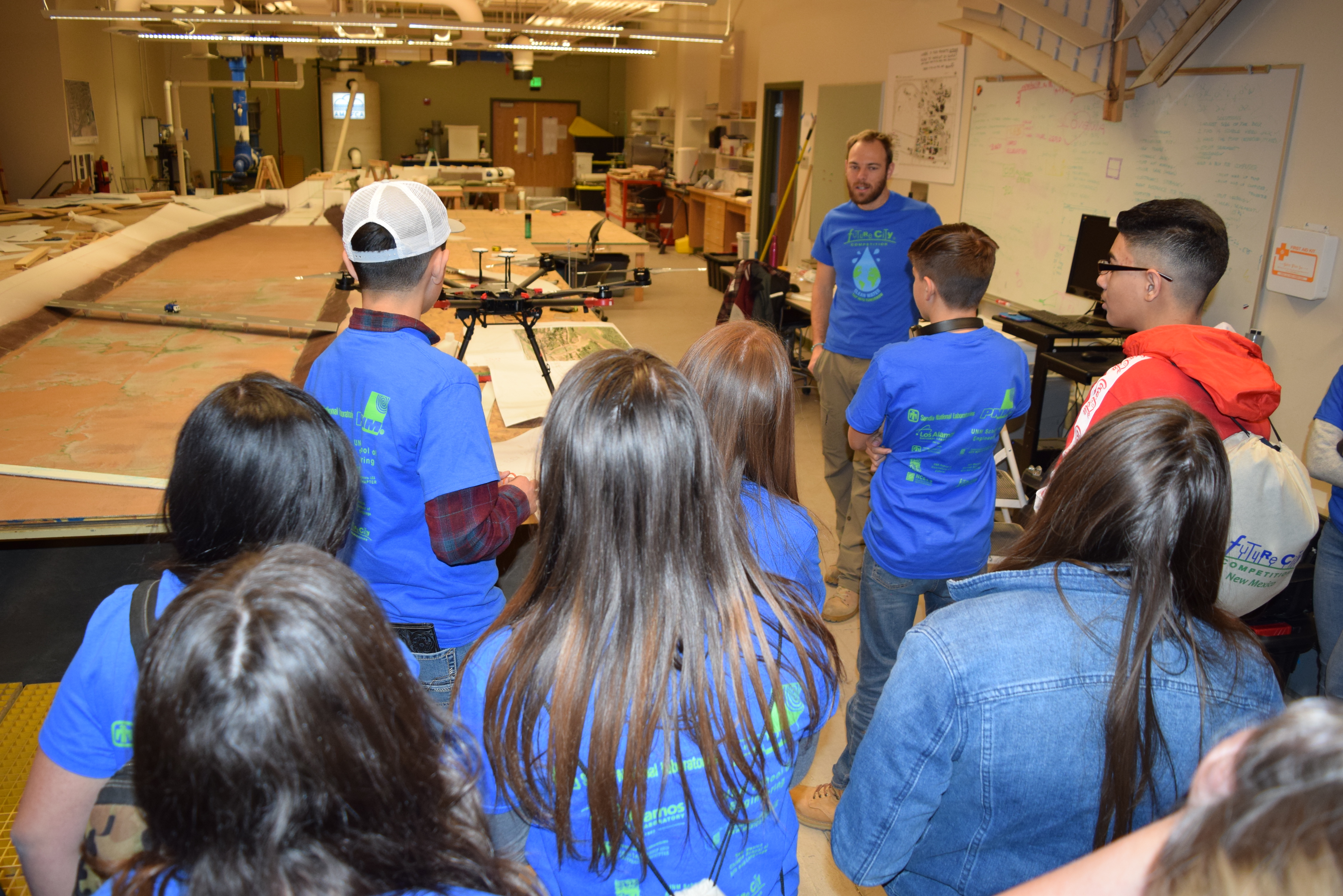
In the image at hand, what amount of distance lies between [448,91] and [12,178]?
25.8ft

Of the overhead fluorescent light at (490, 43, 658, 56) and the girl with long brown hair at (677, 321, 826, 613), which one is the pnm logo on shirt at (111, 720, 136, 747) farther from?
the overhead fluorescent light at (490, 43, 658, 56)

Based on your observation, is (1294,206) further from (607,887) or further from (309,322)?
(309,322)

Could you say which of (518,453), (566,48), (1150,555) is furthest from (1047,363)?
(566,48)

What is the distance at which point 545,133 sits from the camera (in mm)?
16219

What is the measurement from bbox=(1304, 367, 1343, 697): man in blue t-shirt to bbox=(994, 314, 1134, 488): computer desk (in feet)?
4.88

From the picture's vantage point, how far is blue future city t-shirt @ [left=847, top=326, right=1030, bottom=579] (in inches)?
83.8

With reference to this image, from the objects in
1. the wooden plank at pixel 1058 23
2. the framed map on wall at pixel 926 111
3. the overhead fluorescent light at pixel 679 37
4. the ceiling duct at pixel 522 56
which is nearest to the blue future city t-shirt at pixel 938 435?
the wooden plank at pixel 1058 23

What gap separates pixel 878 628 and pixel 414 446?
52.8 inches

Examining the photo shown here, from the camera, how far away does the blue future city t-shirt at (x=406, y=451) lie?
1532mm

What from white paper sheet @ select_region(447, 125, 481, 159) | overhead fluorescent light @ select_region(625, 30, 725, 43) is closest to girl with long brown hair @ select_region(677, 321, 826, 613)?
overhead fluorescent light @ select_region(625, 30, 725, 43)

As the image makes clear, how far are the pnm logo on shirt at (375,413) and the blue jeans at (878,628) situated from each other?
1333 millimetres

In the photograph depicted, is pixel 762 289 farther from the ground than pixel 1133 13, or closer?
closer

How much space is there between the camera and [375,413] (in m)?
1.54

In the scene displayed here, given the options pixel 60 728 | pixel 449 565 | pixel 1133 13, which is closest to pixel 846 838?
pixel 449 565
